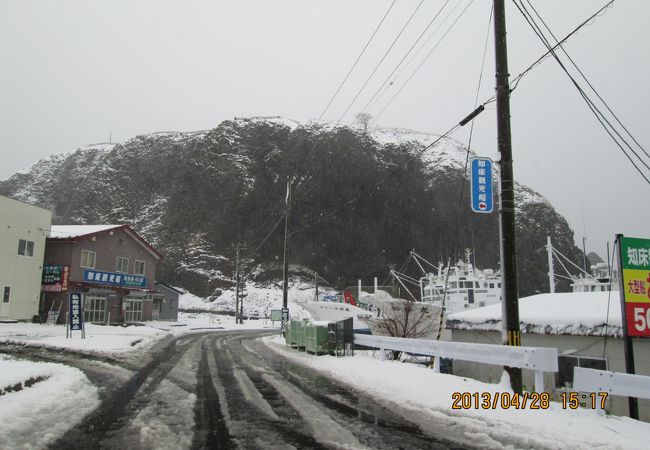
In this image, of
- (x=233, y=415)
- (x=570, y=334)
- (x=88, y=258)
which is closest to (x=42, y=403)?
(x=233, y=415)

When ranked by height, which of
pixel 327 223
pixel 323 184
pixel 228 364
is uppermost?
pixel 323 184

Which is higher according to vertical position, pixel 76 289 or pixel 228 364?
pixel 76 289

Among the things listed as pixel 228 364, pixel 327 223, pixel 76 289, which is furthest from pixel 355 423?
pixel 327 223

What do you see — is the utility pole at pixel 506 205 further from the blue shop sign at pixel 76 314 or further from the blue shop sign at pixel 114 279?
the blue shop sign at pixel 114 279

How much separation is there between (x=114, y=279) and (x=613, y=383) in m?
39.5

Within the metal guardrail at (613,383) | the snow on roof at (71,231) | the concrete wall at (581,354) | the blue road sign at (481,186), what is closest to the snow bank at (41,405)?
the metal guardrail at (613,383)

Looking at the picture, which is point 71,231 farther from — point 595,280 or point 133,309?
point 595,280

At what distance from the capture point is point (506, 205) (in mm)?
9688

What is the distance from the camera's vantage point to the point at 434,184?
91750mm

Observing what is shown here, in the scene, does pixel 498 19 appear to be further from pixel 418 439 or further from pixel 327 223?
pixel 327 223

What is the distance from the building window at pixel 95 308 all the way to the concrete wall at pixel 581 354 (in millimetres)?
32460

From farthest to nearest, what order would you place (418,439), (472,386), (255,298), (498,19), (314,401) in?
(255,298)
(498,19)
(472,386)
(314,401)
(418,439)

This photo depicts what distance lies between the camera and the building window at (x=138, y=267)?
43425mm

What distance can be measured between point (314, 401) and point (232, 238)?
77665 mm
